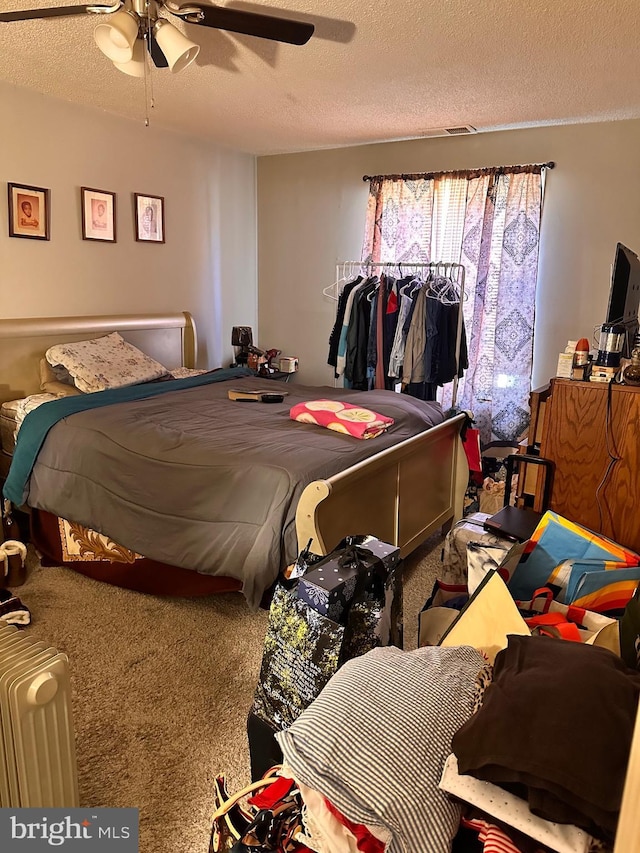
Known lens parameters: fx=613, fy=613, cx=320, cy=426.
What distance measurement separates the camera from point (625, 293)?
2.47 m

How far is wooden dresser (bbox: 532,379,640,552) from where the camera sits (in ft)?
7.10

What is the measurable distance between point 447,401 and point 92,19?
3224 mm

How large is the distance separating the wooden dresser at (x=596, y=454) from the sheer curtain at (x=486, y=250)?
211cm

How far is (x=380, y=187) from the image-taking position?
464cm

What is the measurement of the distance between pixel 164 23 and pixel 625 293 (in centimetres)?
200

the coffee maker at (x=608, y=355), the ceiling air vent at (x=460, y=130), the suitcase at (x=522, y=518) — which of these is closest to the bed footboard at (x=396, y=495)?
the suitcase at (x=522, y=518)

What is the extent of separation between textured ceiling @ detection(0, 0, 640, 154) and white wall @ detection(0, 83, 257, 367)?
7.5 inches

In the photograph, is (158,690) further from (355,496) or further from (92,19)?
(92,19)

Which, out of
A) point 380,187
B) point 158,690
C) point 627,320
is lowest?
point 158,690

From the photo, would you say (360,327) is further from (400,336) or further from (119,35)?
(119,35)

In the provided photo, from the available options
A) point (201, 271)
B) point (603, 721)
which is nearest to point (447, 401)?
point (201, 271)

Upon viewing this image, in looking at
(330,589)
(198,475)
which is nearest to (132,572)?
(198,475)

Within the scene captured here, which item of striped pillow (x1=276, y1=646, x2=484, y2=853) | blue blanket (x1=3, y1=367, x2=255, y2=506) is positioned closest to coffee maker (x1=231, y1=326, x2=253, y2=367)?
blue blanket (x1=3, y1=367, x2=255, y2=506)
